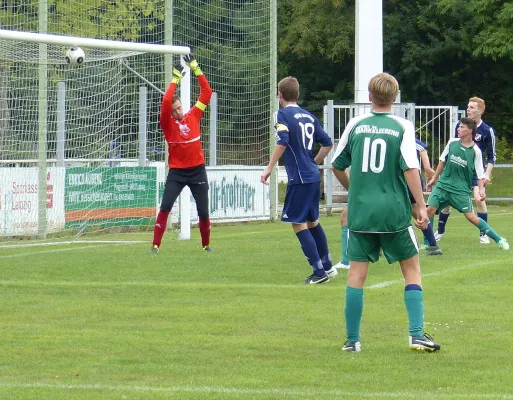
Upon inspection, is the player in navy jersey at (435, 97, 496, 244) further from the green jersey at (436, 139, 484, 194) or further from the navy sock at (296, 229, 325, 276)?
the navy sock at (296, 229, 325, 276)

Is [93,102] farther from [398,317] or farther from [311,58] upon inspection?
[311,58]

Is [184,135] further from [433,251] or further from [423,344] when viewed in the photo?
[423,344]

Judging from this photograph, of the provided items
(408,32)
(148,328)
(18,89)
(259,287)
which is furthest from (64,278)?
(408,32)

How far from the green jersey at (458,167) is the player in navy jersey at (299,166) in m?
3.56

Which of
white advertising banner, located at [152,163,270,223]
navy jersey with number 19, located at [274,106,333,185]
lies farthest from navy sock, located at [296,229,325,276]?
white advertising banner, located at [152,163,270,223]

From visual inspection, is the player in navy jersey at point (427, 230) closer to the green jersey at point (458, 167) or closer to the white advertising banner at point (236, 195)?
the green jersey at point (458, 167)

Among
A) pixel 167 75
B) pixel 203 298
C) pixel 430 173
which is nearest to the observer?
pixel 203 298

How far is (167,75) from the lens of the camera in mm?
17969

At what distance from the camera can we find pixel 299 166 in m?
11.3

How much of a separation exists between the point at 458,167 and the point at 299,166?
3823mm

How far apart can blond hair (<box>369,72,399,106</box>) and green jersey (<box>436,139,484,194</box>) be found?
7.20m

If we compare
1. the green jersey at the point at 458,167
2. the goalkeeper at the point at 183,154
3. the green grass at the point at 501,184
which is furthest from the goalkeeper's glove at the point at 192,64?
the green grass at the point at 501,184

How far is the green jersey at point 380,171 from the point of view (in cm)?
738

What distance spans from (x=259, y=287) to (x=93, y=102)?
8.02 meters
